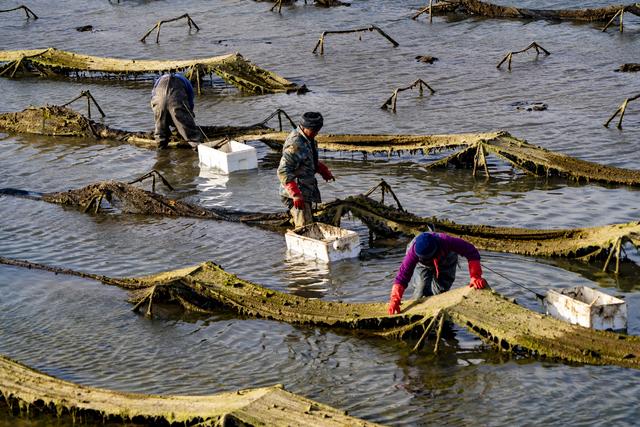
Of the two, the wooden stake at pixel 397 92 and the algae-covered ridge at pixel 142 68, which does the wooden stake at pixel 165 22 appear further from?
the wooden stake at pixel 397 92

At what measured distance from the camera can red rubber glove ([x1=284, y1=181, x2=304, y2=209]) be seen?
14.1 m

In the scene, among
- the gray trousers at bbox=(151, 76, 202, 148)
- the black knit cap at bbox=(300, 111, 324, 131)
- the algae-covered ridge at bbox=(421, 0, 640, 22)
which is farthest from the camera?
the algae-covered ridge at bbox=(421, 0, 640, 22)

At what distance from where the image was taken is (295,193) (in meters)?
14.1

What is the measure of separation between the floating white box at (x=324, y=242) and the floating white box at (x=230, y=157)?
422cm

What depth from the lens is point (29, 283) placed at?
13969mm

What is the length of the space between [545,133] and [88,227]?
8843 mm

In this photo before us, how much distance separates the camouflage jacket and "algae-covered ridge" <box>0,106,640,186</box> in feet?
13.5

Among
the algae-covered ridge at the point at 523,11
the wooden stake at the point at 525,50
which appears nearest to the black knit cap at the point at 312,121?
the wooden stake at the point at 525,50

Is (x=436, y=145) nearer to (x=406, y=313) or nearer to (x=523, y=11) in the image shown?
(x=406, y=313)

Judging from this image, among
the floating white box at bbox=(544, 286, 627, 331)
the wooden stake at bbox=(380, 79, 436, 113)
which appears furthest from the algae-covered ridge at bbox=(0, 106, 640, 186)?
the floating white box at bbox=(544, 286, 627, 331)

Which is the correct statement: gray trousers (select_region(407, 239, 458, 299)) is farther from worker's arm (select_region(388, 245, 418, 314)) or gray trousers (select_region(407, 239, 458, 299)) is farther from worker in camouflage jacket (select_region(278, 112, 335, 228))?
worker in camouflage jacket (select_region(278, 112, 335, 228))

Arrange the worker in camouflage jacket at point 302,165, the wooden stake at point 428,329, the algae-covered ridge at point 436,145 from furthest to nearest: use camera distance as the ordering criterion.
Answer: the algae-covered ridge at point 436,145 < the worker in camouflage jacket at point 302,165 < the wooden stake at point 428,329

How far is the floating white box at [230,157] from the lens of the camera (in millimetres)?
18453

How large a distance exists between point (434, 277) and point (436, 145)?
6369 mm
